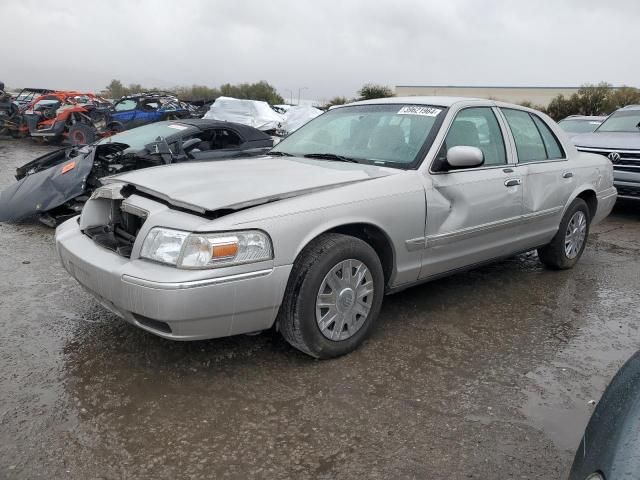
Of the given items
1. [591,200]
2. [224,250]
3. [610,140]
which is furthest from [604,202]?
[224,250]

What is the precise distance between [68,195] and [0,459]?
4.27 meters

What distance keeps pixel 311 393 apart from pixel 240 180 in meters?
1.29

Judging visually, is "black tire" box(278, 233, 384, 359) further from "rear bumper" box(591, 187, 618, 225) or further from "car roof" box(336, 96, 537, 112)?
"rear bumper" box(591, 187, 618, 225)

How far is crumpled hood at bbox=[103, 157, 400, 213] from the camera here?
2893mm

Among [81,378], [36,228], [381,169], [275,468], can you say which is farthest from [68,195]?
[275,468]

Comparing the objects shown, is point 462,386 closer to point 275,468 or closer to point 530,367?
point 530,367

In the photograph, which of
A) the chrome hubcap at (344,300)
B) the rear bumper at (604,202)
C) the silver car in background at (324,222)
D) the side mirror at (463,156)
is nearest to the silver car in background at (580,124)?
the rear bumper at (604,202)

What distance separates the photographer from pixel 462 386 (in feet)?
9.93

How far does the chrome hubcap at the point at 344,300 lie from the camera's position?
10.1ft

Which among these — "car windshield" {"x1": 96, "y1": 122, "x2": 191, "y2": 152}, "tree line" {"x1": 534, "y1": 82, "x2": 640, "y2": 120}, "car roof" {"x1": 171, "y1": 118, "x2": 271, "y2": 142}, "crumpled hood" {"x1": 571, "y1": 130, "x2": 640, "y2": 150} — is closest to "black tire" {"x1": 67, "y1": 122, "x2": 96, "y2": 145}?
"car windshield" {"x1": 96, "y1": 122, "x2": 191, "y2": 152}

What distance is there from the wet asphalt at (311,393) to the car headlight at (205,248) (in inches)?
28.1

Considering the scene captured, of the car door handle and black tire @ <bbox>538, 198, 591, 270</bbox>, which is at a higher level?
the car door handle

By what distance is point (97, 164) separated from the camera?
20.5ft

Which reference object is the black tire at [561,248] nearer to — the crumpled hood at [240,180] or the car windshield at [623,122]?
the crumpled hood at [240,180]
